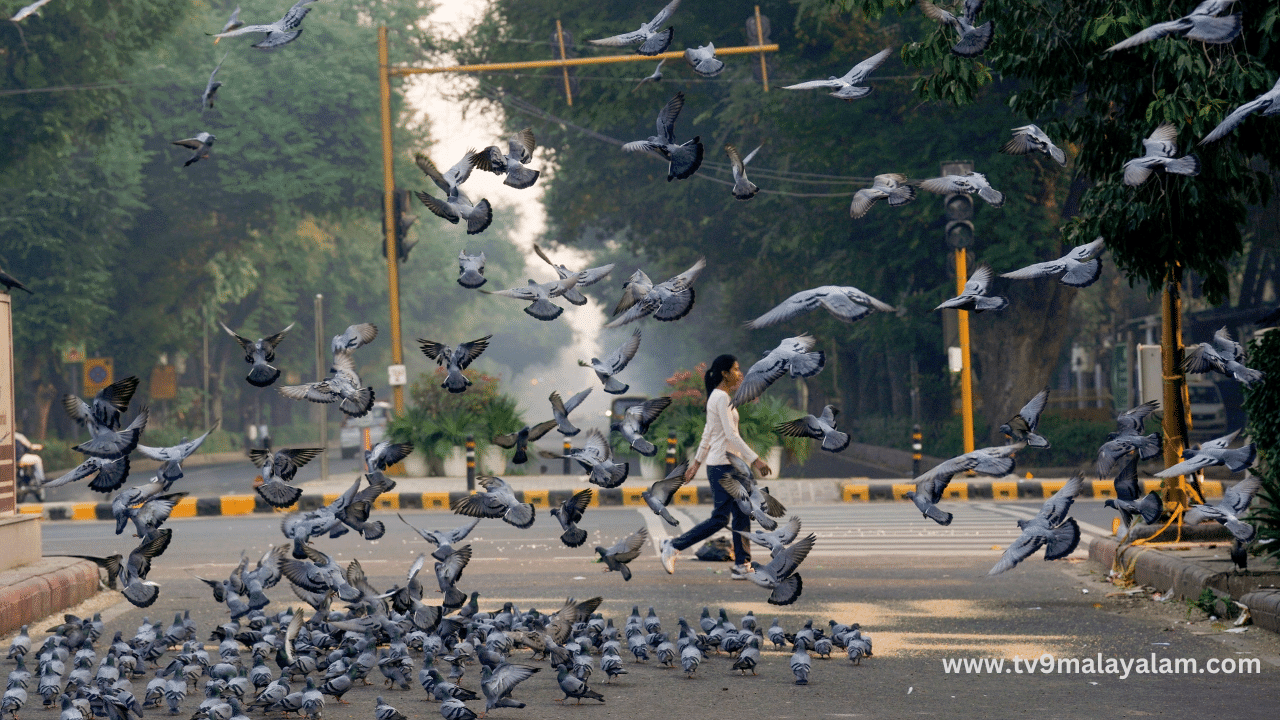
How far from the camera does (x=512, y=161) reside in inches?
319

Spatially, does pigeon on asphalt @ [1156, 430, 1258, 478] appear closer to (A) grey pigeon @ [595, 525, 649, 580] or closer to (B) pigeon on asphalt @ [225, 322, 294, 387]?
(A) grey pigeon @ [595, 525, 649, 580]

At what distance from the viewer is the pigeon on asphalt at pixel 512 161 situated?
7.96m

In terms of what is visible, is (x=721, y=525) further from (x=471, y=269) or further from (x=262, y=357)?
(x=262, y=357)

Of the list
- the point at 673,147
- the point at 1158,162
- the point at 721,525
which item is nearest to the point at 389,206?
the point at 721,525

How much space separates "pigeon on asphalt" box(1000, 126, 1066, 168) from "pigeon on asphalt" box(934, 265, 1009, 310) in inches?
26.2

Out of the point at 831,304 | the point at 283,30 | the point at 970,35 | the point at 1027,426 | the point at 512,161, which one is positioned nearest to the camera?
the point at 831,304

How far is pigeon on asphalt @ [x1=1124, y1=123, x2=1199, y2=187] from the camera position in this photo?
684 centimetres

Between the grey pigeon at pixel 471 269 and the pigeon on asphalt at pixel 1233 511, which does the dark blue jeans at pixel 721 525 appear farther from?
the pigeon on asphalt at pixel 1233 511

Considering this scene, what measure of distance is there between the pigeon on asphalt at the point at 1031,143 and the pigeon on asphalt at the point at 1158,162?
14.6 inches

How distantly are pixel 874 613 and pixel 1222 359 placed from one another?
288 centimetres

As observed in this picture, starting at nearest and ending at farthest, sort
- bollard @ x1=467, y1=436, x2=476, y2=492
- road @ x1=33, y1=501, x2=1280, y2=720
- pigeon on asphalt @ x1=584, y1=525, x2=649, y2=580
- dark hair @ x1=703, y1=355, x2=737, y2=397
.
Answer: road @ x1=33, y1=501, x2=1280, y2=720
pigeon on asphalt @ x1=584, y1=525, x2=649, y2=580
dark hair @ x1=703, y1=355, x2=737, y2=397
bollard @ x1=467, y1=436, x2=476, y2=492

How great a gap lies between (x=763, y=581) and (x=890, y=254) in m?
19.8

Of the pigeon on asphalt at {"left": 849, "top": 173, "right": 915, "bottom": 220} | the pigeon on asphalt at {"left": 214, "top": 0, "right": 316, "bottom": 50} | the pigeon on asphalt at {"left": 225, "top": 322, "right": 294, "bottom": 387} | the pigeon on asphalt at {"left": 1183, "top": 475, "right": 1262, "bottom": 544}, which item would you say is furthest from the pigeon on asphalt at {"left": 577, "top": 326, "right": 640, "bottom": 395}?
the pigeon on asphalt at {"left": 1183, "top": 475, "right": 1262, "bottom": 544}

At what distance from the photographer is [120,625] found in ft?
32.4
